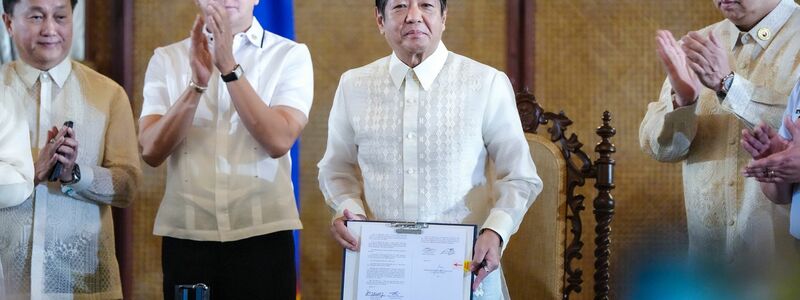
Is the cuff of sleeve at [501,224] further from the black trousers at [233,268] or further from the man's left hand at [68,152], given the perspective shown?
the man's left hand at [68,152]

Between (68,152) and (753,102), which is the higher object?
(753,102)

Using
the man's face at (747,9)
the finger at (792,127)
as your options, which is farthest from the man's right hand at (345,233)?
the man's face at (747,9)

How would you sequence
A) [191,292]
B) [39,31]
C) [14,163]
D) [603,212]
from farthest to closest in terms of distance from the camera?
[603,212] < [39,31] < [14,163] < [191,292]

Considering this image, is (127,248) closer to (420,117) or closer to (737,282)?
(420,117)

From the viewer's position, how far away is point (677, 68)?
113 inches

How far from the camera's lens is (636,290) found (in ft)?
14.8

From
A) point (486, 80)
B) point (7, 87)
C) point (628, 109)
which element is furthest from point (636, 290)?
point (7, 87)

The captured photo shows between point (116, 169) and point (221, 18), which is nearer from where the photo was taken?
point (221, 18)

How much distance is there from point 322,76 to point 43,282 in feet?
5.46

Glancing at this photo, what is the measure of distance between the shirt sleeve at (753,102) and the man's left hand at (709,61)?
4 cm

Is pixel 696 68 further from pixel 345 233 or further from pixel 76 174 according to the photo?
pixel 76 174

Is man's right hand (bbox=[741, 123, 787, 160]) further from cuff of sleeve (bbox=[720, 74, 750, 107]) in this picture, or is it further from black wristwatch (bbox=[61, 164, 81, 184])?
black wristwatch (bbox=[61, 164, 81, 184])

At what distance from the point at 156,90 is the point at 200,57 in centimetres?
24

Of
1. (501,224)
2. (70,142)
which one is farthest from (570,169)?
(70,142)
